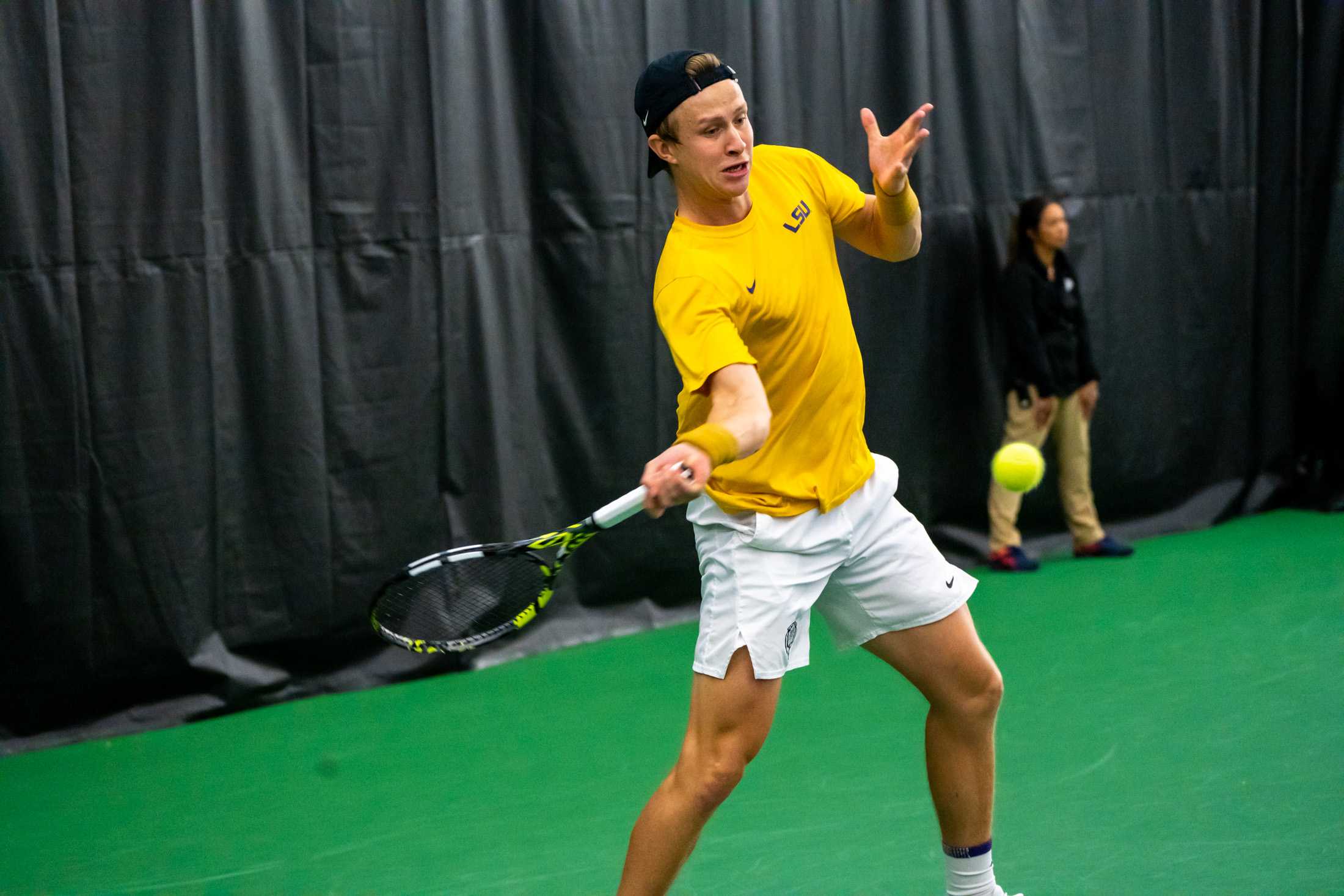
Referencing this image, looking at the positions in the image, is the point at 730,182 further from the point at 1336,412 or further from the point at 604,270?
the point at 1336,412

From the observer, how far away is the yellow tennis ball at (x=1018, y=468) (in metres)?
5.09

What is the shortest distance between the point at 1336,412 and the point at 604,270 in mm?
3855

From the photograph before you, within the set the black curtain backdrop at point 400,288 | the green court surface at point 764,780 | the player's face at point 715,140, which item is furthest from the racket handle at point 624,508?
the black curtain backdrop at point 400,288

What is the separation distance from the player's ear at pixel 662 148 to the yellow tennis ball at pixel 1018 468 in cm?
275

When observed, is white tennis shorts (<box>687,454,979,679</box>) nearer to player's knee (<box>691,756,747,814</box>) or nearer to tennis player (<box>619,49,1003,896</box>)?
tennis player (<box>619,49,1003,896</box>)

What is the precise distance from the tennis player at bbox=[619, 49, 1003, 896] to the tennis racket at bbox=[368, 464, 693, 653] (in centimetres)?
28

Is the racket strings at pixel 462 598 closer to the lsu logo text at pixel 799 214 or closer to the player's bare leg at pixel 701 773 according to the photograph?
the player's bare leg at pixel 701 773

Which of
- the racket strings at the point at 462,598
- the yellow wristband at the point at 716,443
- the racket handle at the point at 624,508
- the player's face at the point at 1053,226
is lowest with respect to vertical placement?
the racket strings at the point at 462,598

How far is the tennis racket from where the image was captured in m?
2.69

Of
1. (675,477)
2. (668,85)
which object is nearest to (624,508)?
(675,477)

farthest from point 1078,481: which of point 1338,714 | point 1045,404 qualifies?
point 1338,714

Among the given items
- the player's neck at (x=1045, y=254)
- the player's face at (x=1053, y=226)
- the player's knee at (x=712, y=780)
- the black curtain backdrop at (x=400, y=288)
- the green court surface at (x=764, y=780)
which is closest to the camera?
the player's knee at (x=712, y=780)

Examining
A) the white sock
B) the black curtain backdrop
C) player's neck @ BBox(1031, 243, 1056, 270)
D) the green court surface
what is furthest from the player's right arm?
player's neck @ BBox(1031, 243, 1056, 270)

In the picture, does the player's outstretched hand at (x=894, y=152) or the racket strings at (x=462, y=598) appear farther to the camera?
the racket strings at (x=462, y=598)
